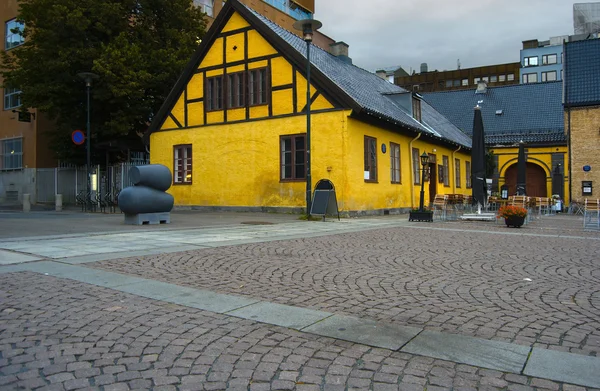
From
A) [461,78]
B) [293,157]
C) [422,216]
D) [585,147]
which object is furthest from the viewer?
[461,78]

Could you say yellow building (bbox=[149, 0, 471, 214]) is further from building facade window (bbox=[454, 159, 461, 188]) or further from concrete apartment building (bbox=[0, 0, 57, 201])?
concrete apartment building (bbox=[0, 0, 57, 201])

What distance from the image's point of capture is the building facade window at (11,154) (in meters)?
32.3

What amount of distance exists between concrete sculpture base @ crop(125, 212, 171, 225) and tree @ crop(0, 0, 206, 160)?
35.2 feet

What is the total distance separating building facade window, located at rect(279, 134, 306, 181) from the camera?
19.3m

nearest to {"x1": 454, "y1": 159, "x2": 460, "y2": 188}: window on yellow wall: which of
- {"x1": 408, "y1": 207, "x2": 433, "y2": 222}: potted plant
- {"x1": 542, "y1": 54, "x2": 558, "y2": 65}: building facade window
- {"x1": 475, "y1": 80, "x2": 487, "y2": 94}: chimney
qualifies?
{"x1": 475, "y1": 80, "x2": 487, "y2": 94}: chimney

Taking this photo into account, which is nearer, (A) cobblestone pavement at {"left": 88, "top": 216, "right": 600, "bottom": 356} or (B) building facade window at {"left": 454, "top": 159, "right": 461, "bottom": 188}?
(A) cobblestone pavement at {"left": 88, "top": 216, "right": 600, "bottom": 356}

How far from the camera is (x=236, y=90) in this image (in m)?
21.5

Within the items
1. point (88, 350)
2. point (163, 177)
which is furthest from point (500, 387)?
point (163, 177)

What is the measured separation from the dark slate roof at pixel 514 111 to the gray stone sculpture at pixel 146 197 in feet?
90.6

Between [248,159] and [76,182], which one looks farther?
[76,182]

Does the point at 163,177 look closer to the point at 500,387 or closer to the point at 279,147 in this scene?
the point at 279,147

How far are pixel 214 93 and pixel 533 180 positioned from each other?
2364 cm

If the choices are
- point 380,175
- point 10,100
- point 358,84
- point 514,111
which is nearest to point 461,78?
point 514,111

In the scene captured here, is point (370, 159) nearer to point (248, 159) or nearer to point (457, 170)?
point (248, 159)
